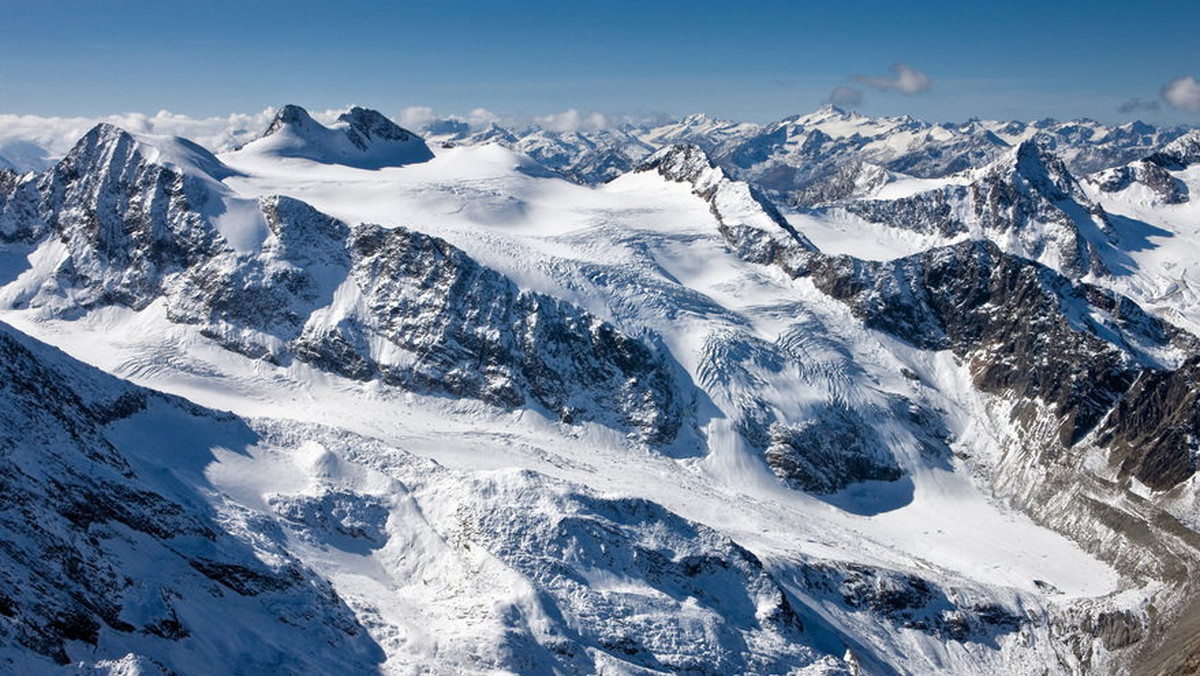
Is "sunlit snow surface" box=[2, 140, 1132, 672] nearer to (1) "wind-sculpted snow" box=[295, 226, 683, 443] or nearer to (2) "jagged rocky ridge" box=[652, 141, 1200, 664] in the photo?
(1) "wind-sculpted snow" box=[295, 226, 683, 443]

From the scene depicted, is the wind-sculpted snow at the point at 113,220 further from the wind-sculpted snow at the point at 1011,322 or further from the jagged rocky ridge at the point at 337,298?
the wind-sculpted snow at the point at 1011,322

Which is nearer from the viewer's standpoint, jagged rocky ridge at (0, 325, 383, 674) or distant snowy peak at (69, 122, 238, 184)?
→ jagged rocky ridge at (0, 325, 383, 674)

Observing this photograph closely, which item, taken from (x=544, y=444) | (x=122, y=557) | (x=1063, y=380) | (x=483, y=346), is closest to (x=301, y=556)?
(x=122, y=557)

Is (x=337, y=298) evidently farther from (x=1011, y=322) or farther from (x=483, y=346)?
(x=1011, y=322)

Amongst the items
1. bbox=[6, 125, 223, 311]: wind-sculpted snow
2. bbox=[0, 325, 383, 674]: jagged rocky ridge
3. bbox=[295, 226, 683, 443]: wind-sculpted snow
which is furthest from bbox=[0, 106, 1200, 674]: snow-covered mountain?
bbox=[6, 125, 223, 311]: wind-sculpted snow

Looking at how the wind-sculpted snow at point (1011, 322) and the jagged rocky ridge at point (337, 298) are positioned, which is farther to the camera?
the wind-sculpted snow at point (1011, 322)

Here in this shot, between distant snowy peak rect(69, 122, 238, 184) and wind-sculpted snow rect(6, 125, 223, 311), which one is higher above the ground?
distant snowy peak rect(69, 122, 238, 184)

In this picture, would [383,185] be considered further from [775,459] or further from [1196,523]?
[1196,523]

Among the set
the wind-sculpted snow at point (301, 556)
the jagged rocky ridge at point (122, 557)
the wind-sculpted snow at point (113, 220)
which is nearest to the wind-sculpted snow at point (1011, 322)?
the wind-sculpted snow at point (301, 556)
